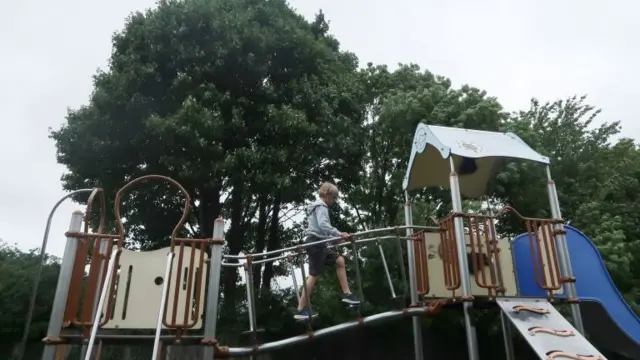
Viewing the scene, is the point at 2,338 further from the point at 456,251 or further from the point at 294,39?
the point at 456,251

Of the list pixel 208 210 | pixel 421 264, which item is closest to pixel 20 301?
pixel 208 210

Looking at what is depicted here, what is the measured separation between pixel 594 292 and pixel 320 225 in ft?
13.1

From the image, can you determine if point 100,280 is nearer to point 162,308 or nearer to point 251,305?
point 162,308

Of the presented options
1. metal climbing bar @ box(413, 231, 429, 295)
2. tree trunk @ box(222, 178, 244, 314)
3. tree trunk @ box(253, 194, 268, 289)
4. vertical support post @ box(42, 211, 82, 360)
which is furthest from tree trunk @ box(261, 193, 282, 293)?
vertical support post @ box(42, 211, 82, 360)

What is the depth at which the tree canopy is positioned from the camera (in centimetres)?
1119

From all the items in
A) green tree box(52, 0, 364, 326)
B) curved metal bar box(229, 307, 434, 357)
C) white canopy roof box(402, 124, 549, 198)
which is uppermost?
green tree box(52, 0, 364, 326)

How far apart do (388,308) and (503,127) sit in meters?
5.63

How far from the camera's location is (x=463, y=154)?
5742 mm

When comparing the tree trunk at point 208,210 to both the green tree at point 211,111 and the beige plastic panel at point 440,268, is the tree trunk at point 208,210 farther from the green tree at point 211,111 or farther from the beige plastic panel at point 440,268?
the beige plastic panel at point 440,268

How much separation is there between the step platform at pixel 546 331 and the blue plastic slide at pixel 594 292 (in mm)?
967

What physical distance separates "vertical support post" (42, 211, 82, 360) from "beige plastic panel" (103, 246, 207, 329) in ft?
1.29

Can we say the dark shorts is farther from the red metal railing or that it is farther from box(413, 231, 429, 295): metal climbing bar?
box(413, 231, 429, 295): metal climbing bar

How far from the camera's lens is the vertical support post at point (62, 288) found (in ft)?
12.3

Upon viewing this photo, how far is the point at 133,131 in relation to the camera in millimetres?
11398
